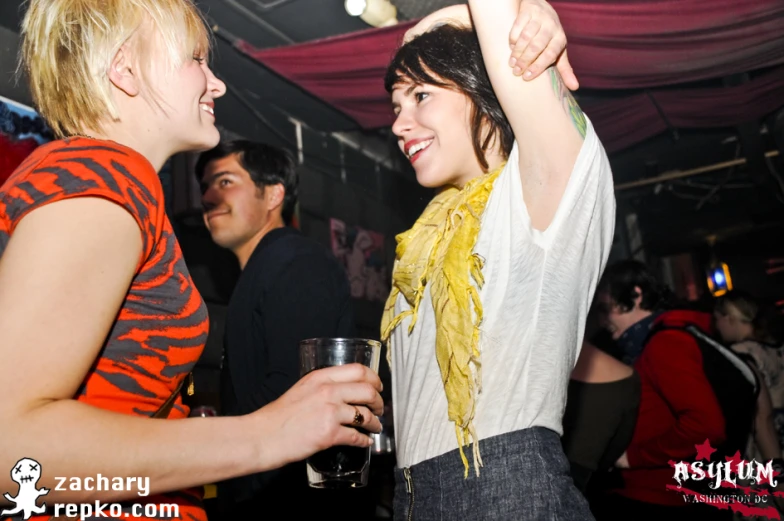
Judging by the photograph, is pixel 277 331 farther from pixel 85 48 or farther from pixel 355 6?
pixel 355 6

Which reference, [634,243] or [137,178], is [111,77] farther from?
[634,243]

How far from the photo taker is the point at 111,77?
111 cm

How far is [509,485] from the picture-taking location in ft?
3.60

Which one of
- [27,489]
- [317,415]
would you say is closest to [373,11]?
[317,415]

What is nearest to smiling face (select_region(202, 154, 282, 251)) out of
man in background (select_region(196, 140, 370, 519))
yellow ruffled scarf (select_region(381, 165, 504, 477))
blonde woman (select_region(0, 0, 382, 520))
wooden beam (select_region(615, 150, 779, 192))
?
man in background (select_region(196, 140, 370, 519))

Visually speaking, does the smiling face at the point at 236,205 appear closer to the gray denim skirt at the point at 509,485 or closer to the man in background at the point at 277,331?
the man in background at the point at 277,331

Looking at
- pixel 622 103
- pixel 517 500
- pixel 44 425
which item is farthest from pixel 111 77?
pixel 622 103

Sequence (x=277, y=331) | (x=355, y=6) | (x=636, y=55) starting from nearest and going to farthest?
(x=277, y=331), (x=636, y=55), (x=355, y=6)

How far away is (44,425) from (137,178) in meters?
0.36

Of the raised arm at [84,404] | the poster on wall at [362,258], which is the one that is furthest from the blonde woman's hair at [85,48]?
the poster on wall at [362,258]

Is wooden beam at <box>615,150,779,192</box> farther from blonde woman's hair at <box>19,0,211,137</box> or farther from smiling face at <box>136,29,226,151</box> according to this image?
blonde woman's hair at <box>19,0,211,137</box>

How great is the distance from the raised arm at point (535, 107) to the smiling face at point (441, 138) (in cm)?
37

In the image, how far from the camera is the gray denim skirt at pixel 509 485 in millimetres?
1073

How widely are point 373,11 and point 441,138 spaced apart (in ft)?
9.57
